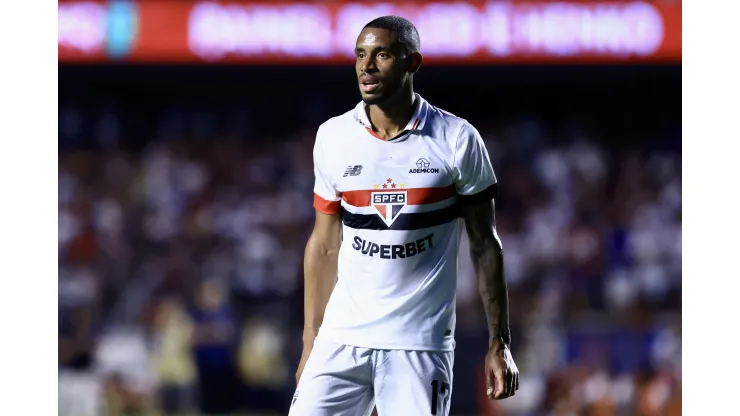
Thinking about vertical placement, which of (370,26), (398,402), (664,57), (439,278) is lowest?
(398,402)

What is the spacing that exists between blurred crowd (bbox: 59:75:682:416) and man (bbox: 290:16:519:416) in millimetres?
6538

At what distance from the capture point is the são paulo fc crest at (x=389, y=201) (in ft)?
15.9

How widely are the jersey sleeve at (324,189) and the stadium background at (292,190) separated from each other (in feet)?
21.6

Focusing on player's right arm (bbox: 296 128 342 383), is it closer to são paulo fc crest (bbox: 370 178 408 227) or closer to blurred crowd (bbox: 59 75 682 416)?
são paulo fc crest (bbox: 370 178 408 227)

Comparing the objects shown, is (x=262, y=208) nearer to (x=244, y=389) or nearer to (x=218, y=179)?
(x=218, y=179)

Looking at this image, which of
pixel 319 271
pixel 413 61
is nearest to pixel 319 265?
pixel 319 271

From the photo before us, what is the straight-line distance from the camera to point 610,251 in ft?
42.6

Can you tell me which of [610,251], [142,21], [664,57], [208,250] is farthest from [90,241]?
[664,57]

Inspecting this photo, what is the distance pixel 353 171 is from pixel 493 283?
2.52ft

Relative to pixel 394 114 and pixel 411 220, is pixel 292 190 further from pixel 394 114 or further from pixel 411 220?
pixel 411 220

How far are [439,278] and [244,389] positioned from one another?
710cm

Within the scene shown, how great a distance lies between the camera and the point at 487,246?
16.2 ft

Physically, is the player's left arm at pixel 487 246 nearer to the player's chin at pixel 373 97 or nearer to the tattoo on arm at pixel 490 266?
the tattoo on arm at pixel 490 266

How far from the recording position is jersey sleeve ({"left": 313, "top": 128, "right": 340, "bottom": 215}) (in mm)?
5033
